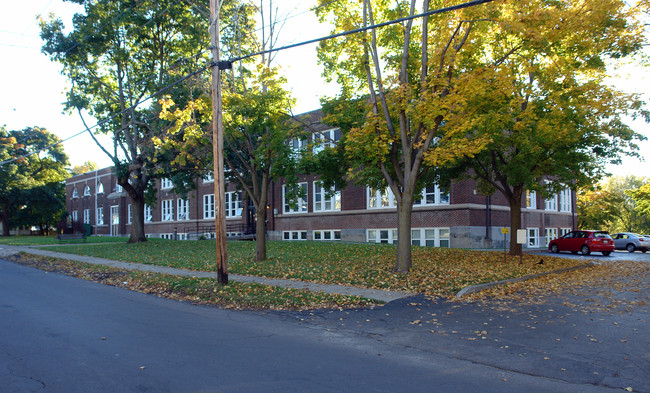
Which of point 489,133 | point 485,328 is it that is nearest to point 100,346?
Answer: point 485,328

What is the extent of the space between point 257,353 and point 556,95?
14608mm

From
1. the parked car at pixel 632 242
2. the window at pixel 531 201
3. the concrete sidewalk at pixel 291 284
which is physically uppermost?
the window at pixel 531 201

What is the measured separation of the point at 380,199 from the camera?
31.1m

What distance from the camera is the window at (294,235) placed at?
36188 mm

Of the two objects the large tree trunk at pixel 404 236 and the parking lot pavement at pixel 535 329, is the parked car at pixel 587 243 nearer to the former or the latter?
the parking lot pavement at pixel 535 329

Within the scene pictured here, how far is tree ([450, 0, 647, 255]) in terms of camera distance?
13.6 metres

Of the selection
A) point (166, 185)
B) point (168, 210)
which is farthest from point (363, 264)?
point (168, 210)

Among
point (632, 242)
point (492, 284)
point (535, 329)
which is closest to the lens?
point (535, 329)

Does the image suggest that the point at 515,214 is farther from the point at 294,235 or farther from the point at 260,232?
the point at 294,235

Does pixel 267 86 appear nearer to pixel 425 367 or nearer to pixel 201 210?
pixel 425 367

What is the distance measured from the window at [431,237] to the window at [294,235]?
9.81 metres

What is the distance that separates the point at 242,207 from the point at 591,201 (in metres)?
36.1

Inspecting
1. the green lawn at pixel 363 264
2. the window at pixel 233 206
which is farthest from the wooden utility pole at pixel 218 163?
the window at pixel 233 206

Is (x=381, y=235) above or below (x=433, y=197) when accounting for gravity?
below
